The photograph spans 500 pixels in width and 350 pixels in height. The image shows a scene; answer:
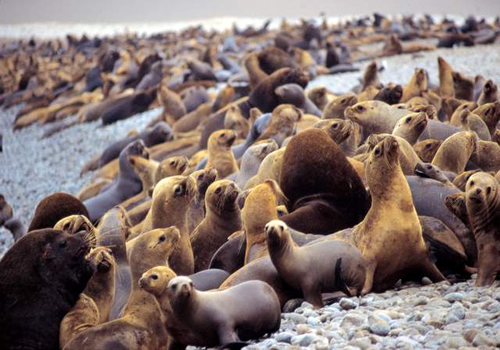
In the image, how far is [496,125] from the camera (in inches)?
300

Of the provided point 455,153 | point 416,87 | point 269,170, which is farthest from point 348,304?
point 416,87

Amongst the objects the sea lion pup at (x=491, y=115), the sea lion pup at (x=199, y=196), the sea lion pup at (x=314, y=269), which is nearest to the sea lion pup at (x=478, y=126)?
the sea lion pup at (x=491, y=115)

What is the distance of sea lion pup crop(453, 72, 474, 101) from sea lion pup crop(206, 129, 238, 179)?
145 inches

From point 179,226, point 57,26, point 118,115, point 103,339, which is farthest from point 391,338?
point 57,26

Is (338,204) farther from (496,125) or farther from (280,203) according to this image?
(496,125)

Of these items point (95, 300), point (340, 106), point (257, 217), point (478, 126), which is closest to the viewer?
point (95, 300)

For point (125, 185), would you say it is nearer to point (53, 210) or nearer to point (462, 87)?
point (53, 210)

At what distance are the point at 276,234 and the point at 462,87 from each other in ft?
22.1

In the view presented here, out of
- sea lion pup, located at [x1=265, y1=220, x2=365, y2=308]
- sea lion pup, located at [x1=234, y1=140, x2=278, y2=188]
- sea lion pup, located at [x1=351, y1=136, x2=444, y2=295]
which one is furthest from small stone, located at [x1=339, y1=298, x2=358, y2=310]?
sea lion pup, located at [x1=234, y1=140, x2=278, y2=188]

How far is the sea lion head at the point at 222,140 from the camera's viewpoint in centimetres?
825

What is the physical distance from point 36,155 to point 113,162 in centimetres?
482

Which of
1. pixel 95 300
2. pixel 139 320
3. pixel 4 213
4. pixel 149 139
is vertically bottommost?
pixel 4 213

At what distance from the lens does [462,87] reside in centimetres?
1055

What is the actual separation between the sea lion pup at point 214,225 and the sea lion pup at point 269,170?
66cm
